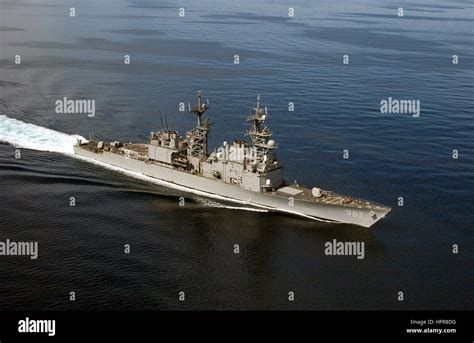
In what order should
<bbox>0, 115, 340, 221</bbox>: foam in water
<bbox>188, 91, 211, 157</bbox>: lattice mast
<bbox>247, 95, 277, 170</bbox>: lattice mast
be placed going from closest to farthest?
<bbox>247, 95, 277, 170</bbox>: lattice mast
<bbox>188, 91, 211, 157</bbox>: lattice mast
<bbox>0, 115, 340, 221</bbox>: foam in water

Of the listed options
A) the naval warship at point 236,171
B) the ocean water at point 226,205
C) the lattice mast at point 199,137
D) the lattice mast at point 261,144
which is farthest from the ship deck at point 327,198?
the lattice mast at point 199,137

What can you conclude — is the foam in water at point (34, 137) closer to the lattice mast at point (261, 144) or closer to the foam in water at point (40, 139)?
the foam in water at point (40, 139)

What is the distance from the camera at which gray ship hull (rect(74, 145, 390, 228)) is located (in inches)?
2520

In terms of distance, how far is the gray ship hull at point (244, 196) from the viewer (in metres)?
64.0

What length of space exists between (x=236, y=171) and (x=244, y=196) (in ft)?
11.2

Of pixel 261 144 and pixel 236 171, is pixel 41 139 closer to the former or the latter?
pixel 236 171

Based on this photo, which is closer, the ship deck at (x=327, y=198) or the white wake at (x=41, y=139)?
the ship deck at (x=327, y=198)

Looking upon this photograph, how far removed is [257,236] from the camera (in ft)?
202

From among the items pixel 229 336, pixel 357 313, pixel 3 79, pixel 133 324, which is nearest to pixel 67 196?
pixel 133 324

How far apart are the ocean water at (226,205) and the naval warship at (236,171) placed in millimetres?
2023

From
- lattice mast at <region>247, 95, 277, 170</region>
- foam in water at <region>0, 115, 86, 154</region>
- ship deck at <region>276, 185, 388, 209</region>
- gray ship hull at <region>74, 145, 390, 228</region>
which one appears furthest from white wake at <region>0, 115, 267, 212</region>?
ship deck at <region>276, 185, 388, 209</region>

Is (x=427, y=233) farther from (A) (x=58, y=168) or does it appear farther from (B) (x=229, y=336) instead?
(A) (x=58, y=168)

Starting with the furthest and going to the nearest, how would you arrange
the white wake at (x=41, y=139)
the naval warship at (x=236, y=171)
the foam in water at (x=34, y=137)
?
1. the foam in water at (x=34, y=137)
2. the white wake at (x=41, y=139)
3. the naval warship at (x=236, y=171)

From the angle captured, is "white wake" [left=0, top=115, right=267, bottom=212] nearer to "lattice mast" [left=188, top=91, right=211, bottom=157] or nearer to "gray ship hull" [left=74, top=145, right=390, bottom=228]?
"gray ship hull" [left=74, top=145, right=390, bottom=228]
